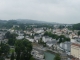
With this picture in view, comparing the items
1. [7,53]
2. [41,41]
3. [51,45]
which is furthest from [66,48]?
[7,53]

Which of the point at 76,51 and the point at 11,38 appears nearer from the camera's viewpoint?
the point at 76,51

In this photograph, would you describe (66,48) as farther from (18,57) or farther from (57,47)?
(18,57)

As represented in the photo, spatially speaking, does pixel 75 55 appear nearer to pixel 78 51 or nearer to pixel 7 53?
pixel 78 51

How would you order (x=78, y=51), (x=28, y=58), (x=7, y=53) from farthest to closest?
(x=78, y=51) → (x=7, y=53) → (x=28, y=58)

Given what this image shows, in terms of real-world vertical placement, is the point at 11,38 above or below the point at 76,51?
above

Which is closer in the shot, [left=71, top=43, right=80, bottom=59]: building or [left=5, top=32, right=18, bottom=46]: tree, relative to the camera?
[left=71, top=43, right=80, bottom=59]: building

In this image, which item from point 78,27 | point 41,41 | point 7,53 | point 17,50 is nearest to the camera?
point 17,50

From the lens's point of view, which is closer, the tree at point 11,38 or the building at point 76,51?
the building at point 76,51

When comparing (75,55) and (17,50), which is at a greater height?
(17,50)

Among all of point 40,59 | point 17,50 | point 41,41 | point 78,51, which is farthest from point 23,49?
point 41,41

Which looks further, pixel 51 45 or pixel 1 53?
pixel 51 45
